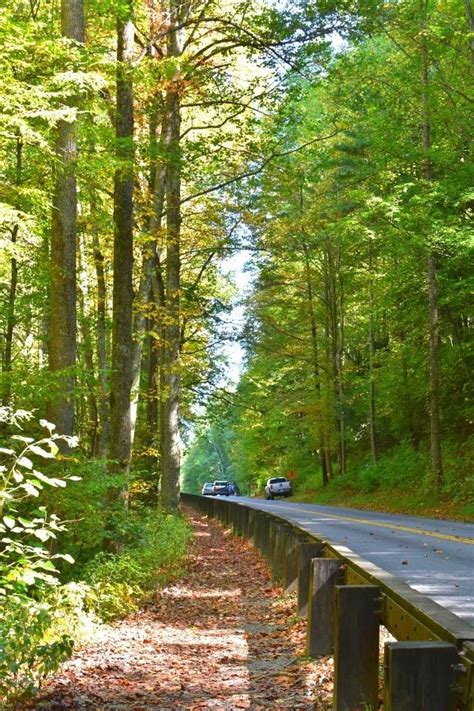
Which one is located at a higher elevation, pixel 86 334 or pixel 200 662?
pixel 86 334

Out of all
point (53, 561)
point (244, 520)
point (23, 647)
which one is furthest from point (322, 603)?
point (244, 520)

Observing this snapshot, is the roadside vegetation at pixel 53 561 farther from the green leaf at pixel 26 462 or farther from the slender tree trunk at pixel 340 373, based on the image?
the slender tree trunk at pixel 340 373

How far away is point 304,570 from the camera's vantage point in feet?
25.7

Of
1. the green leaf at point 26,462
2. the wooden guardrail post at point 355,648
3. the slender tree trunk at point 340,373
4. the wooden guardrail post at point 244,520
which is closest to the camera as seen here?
the wooden guardrail post at point 355,648

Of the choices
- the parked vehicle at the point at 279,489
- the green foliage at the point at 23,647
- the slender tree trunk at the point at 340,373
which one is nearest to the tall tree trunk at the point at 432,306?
the slender tree trunk at the point at 340,373

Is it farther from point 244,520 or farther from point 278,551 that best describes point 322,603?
point 244,520

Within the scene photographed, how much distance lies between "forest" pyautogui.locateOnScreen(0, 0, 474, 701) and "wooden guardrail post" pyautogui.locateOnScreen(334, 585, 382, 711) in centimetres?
214

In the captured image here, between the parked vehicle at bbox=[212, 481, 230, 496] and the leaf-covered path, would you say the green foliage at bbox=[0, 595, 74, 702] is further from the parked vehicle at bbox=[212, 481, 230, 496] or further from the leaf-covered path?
the parked vehicle at bbox=[212, 481, 230, 496]

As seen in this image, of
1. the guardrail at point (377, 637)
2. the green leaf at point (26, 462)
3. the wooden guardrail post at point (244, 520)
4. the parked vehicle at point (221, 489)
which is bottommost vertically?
the parked vehicle at point (221, 489)

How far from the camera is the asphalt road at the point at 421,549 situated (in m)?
8.66

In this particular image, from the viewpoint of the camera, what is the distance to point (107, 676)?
21.8 ft

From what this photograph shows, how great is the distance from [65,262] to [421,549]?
7.87m

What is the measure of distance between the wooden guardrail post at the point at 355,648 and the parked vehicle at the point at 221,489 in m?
62.1

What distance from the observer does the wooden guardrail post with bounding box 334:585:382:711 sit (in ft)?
15.0
